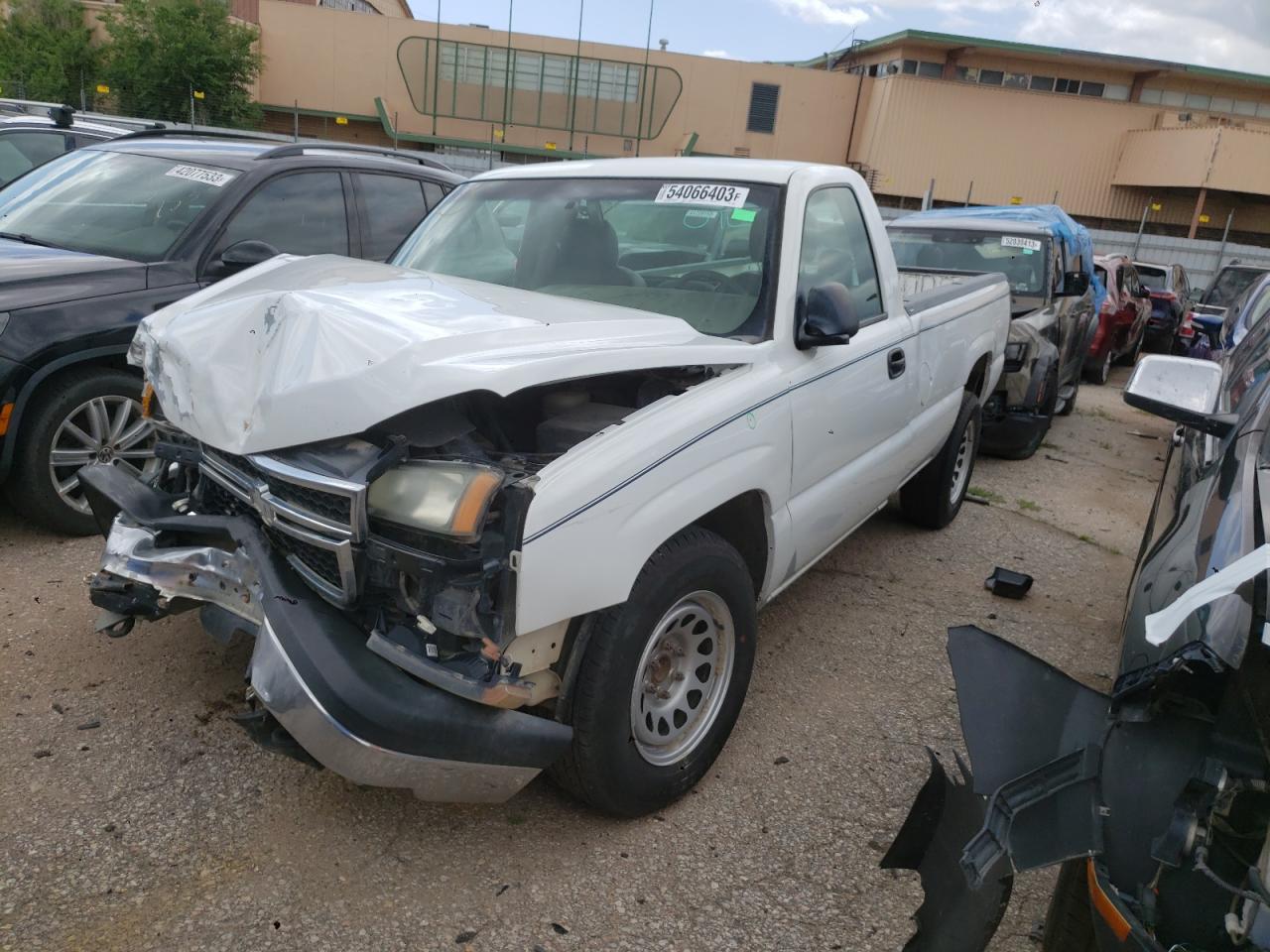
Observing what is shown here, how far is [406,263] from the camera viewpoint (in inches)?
157

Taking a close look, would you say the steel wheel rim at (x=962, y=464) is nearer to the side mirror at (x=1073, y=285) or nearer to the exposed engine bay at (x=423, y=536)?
the side mirror at (x=1073, y=285)

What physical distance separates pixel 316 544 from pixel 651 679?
1.12m

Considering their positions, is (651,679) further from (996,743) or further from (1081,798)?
(1081,798)

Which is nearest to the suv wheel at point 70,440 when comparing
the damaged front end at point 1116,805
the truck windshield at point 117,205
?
the truck windshield at point 117,205

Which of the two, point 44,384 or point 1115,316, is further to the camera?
point 1115,316

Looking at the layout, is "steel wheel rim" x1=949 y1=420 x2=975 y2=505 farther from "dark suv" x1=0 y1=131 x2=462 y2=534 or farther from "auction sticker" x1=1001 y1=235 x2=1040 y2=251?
"dark suv" x1=0 y1=131 x2=462 y2=534

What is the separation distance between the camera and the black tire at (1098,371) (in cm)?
1245

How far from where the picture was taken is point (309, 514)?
2338 mm

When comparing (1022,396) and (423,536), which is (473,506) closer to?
(423,536)

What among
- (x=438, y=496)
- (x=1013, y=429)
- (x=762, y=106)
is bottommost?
(x=1013, y=429)

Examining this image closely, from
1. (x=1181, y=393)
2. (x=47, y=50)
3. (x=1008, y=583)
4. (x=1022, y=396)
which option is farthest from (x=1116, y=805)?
(x=47, y=50)

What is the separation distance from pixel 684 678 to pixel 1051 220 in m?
9.26

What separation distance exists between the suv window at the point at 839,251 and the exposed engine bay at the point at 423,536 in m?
1.59

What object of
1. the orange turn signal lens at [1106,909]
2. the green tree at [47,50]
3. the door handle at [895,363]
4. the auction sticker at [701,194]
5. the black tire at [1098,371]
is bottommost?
the black tire at [1098,371]
